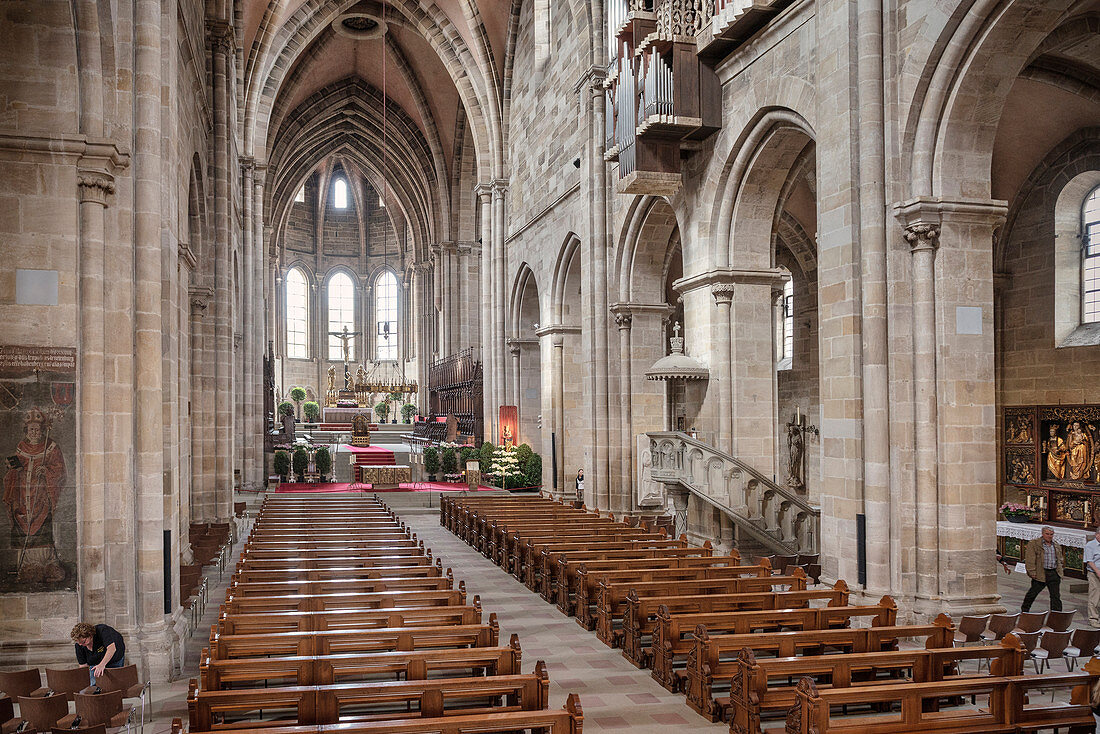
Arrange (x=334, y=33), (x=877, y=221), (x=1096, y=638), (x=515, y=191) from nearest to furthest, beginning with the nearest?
(x=1096, y=638) < (x=877, y=221) < (x=515, y=191) < (x=334, y=33)

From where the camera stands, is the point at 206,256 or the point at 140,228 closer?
the point at 140,228

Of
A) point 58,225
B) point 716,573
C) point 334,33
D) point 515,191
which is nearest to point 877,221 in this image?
point 716,573

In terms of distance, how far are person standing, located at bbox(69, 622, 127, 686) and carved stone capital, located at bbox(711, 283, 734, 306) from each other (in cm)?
1106

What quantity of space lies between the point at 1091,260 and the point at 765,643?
1311 centimetres

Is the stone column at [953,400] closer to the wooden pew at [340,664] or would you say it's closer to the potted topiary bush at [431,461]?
the wooden pew at [340,664]

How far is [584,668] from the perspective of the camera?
896cm

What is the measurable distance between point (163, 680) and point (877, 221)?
9.48m

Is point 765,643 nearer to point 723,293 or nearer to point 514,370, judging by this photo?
point 723,293

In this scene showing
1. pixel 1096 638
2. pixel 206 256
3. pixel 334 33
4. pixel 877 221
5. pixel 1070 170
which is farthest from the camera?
pixel 334 33

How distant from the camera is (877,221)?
10453 millimetres

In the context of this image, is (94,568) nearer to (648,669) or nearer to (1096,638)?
(648,669)

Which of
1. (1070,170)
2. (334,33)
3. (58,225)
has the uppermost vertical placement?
(334,33)

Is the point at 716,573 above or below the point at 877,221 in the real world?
below

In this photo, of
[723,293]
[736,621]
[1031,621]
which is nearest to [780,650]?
[736,621]
